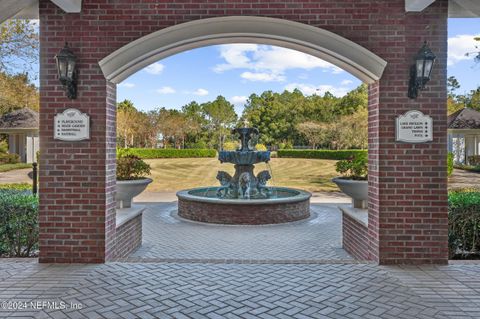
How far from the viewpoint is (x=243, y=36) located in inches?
198

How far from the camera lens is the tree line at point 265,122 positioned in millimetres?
35913

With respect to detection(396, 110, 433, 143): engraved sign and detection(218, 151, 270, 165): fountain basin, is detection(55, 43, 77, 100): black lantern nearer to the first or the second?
detection(396, 110, 433, 143): engraved sign

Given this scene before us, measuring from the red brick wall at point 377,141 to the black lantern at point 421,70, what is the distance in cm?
10

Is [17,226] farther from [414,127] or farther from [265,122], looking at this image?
[265,122]

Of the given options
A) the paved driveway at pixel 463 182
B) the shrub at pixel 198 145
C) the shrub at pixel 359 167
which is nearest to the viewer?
the shrub at pixel 359 167

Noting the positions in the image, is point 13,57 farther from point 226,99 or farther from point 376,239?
point 226,99

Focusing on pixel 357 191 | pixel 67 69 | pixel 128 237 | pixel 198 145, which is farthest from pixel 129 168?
pixel 198 145

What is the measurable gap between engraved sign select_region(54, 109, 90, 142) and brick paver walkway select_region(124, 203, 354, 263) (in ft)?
5.88

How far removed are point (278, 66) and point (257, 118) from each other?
7192 millimetres

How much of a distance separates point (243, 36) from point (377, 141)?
7.50ft

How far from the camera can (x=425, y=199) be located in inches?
190

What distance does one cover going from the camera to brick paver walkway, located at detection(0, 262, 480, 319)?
3.37 metres

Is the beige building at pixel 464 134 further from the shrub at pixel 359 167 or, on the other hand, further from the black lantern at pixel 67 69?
the black lantern at pixel 67 69

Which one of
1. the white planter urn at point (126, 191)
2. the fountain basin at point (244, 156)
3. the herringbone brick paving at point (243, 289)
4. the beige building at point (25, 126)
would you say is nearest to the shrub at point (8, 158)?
the beige building at point (25, 126)
